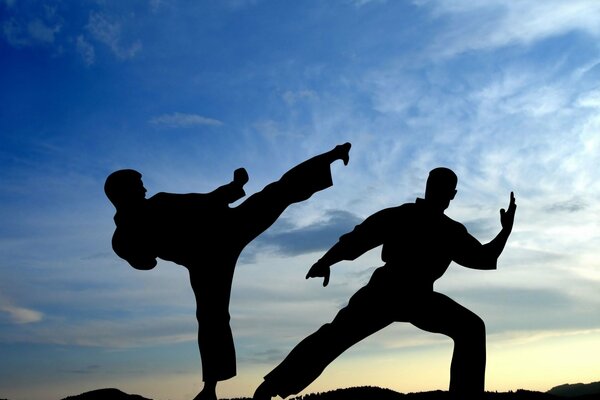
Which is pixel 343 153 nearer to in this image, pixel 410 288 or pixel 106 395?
pixel 410 288

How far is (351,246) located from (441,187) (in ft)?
3.62

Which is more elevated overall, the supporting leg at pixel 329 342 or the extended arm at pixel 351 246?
the extended arm at pixel 351 246

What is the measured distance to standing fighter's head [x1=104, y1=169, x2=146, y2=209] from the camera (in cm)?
708

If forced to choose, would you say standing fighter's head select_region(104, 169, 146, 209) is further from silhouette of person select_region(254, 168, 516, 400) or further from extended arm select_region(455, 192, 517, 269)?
extended arm select_region(455, 192, 517, 269)

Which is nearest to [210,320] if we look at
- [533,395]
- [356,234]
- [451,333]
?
[356,234]

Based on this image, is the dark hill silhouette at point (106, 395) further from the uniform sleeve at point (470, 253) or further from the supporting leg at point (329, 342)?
the uniform sleeve at point (470, 253)

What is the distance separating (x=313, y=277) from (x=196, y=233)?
5.56ft

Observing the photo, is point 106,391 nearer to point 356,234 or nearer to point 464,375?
point 356,234

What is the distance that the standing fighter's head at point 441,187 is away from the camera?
619cm

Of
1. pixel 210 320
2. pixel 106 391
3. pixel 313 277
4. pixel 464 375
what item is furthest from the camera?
pixel 106 391

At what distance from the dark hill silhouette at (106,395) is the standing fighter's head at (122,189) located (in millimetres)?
2532

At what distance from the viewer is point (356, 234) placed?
6.20 m

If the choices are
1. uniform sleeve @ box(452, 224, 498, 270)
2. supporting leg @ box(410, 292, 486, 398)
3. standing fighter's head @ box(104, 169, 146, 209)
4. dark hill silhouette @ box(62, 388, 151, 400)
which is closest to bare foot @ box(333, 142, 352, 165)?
uniform sleeve @ box(452, 224, 498, 270)

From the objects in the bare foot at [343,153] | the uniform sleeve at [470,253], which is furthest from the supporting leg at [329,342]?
the bare foot at [343,153]
